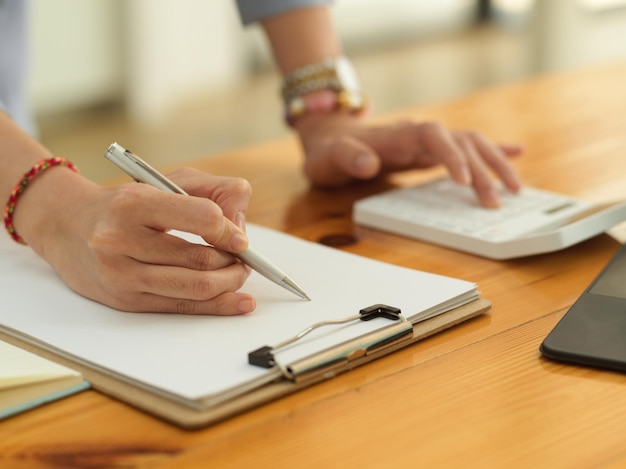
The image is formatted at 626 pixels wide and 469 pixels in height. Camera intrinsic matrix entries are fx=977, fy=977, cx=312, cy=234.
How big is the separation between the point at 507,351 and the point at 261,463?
0.68ft

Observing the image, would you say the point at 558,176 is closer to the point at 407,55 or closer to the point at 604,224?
the point at 604,224

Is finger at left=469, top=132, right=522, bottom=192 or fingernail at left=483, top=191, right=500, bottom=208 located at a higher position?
finger at left=469, top=132, right=522, bottom=192

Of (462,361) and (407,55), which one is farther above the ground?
(462,361)

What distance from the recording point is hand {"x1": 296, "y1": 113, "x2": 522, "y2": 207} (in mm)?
999

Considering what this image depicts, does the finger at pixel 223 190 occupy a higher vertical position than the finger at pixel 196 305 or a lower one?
higher

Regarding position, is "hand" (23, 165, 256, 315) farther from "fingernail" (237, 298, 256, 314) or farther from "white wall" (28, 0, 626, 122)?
"white wall" (28, 0, 626, 122)

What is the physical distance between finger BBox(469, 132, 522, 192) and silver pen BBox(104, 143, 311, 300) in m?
0.36

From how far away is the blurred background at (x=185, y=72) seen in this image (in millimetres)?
3768

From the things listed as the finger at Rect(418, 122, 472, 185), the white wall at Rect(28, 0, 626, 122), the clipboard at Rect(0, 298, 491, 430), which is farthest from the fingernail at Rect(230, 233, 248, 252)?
the white wall at Rect(28, 0, 626, 122)

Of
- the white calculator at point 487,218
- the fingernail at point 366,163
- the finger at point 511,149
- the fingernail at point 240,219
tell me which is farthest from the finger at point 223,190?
the finger at point 511,149

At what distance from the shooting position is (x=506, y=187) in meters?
1.01

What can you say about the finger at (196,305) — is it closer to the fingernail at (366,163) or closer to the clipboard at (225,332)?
the clipboard at (225,332)

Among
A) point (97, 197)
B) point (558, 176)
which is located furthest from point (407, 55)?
point (97, 197)

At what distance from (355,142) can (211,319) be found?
0.47 m
